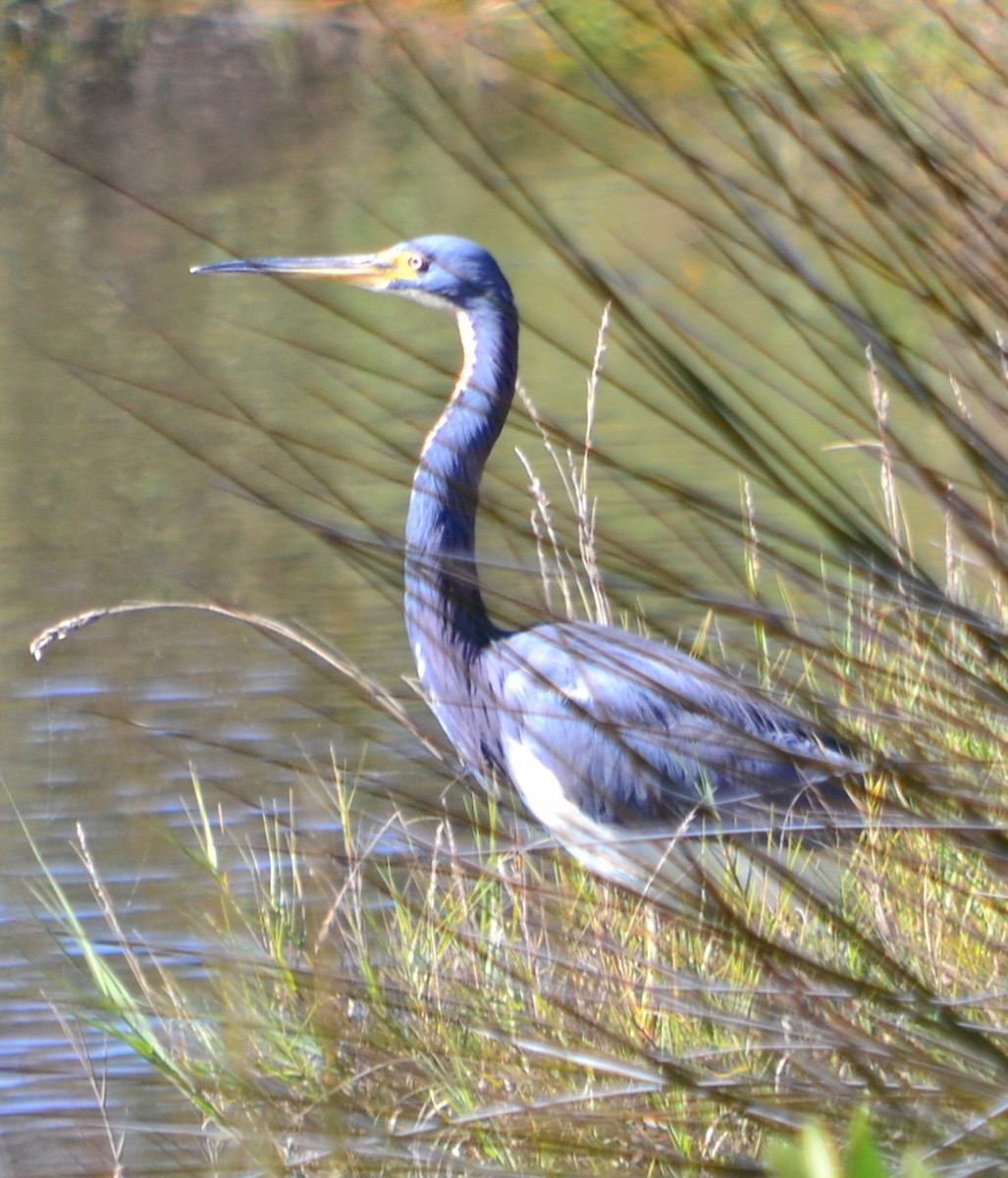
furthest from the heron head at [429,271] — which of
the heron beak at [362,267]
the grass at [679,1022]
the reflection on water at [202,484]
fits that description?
the grass at [679,1022]

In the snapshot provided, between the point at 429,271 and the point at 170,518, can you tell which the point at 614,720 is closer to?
the point at 429,271

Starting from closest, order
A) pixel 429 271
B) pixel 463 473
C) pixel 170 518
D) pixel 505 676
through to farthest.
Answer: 1. pixel 505 676
2. pixel 463 473
3. pixel 429 271
4. pixel 170 518

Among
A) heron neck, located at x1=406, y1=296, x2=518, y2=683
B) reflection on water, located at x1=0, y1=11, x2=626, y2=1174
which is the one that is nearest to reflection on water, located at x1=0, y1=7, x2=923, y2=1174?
reflection on water, located at x1=0, y1=11, x2=626, y2=1174

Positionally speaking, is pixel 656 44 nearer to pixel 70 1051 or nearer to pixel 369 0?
pixel 369 0

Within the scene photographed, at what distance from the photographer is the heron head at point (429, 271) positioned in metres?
3.98

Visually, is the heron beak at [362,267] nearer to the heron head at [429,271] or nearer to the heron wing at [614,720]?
the heron head at [429,271]

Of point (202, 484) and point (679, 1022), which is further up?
point (679, 1022)

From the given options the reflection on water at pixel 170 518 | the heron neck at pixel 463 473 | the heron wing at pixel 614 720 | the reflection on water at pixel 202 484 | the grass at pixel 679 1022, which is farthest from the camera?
the heron neck at pixel 463 473

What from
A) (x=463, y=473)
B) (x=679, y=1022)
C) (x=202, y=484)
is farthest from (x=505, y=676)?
(x=202, y=484)

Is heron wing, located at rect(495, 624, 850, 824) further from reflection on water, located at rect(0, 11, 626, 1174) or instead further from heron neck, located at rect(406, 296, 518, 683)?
reflection on water, located at rect(0, 11, 626, 1174)

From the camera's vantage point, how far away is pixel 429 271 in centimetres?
411

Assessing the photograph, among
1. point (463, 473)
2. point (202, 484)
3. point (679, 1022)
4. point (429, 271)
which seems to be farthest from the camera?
point (202, 484)

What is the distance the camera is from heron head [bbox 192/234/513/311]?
3.98 meters

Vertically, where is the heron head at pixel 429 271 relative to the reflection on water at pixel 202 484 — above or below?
above
